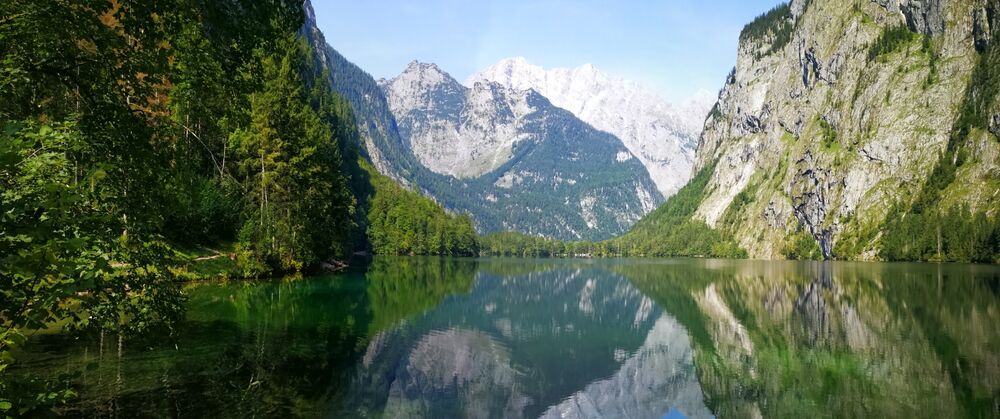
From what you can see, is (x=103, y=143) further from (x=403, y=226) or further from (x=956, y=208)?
(x=956, y=208)

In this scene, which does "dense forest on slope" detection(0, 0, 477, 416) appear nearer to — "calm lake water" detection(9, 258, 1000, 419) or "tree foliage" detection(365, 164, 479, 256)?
"calm lake water" detection(9, 258, 1000, 419)

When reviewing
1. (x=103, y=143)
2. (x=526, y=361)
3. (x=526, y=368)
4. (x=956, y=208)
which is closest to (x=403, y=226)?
(x=526, y=361)

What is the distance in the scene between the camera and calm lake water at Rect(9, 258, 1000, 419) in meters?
20.2

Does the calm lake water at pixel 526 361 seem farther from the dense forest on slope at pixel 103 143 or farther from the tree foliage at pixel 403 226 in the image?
the tree foliage at pixel 403 226

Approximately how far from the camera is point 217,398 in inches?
730

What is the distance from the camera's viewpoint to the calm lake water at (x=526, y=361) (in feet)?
66.2

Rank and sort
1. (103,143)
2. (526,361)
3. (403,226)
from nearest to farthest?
(103,143) → (526,361) → (403,226)

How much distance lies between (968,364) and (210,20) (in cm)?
3348

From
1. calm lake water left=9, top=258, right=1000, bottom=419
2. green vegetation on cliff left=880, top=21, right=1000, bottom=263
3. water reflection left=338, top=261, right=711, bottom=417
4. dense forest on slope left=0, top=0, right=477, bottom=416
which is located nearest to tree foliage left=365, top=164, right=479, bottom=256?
calm lake water left=9, top=258, right=1000, bottom=419

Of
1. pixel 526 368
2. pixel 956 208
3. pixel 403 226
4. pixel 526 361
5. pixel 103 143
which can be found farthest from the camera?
pixel 403 226

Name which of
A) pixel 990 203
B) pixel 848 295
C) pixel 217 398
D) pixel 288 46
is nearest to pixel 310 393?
pixel 217 398

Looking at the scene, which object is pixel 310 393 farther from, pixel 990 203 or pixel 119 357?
pixel 990 203

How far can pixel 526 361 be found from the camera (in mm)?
30031

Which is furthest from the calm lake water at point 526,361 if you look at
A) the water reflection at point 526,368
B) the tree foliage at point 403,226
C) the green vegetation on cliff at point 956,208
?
the green vegetation on cliff at point 956,208
